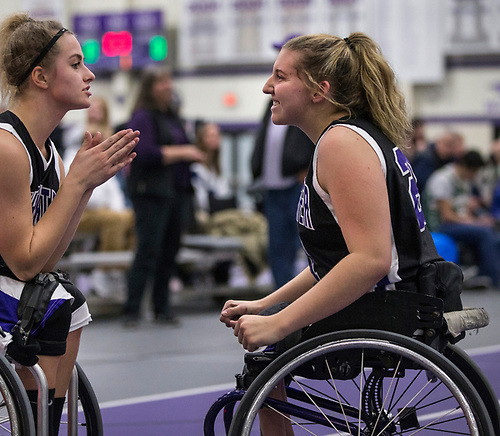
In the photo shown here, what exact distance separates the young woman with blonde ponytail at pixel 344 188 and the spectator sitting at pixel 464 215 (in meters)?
6.52

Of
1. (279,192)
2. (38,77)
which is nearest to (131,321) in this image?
(279,192)

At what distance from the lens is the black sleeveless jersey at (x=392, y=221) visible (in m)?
2.34

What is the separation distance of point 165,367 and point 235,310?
2659 millimetres

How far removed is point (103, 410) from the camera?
416cm

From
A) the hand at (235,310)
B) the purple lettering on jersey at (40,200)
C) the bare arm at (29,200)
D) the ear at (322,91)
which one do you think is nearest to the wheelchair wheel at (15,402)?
the bare arm at (29,200)

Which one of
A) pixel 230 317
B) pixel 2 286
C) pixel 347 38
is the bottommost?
pixel 230 317

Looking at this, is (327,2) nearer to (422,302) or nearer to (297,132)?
(297,132)

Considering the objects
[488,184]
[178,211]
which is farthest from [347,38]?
[488,184]

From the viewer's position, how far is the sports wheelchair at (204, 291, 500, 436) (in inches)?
85.8

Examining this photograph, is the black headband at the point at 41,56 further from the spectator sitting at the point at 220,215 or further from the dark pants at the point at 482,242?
the dark pants at the point at 482,242

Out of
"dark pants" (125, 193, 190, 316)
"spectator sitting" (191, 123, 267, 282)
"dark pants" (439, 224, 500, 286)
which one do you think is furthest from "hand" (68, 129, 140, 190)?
"dark pants" (439, 224, 500, 286)

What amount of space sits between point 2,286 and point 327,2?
14971 millimetres

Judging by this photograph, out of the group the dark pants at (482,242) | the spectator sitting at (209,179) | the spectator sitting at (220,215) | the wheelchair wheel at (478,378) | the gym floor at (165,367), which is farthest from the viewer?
the dark pants at (482,242)

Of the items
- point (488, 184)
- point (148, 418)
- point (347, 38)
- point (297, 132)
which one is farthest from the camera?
point (488, 184)
